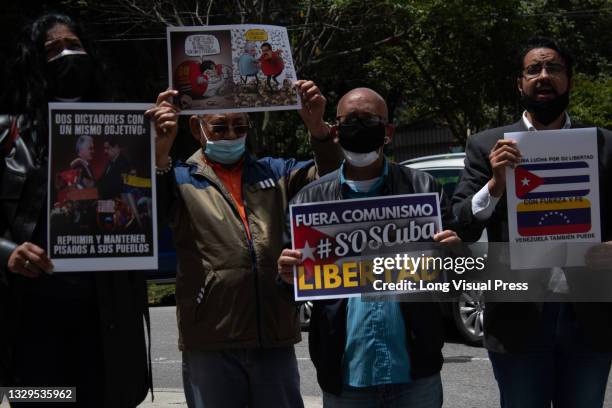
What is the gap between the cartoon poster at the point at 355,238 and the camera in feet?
12.1

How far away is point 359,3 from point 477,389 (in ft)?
42.1

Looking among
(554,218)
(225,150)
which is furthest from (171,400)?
(554,218)

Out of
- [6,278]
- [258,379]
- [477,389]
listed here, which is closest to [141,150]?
[6,278]

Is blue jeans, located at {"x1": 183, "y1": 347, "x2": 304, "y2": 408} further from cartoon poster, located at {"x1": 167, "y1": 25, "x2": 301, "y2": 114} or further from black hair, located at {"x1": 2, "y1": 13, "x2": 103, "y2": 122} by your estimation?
black hair, located at {"x1": 2, "y1": 13, "x2": 103, "y2": 122}

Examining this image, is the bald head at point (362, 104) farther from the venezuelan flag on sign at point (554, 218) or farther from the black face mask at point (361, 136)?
the venezuelan flag on sign at point (554, 218)

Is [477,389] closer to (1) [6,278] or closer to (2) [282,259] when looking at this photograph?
(2) [282,259]

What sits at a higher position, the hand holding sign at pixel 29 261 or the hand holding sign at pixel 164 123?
the hand holding sign at pixel 164 123

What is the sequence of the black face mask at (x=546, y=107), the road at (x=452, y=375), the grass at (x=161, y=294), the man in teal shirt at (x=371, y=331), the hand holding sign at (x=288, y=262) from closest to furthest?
1. the man in teal shirt at (x=371, y=331)
2. the hand holding sign at (x=288, y=262)
3. the black face mask at (x=546, y=107)
4. the road at (x=452, y=375)
5. the grass at (x=161, y=294)

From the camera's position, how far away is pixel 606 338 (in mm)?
3791

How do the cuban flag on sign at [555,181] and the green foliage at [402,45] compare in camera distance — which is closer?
the cuban flag on sign at [555,181]

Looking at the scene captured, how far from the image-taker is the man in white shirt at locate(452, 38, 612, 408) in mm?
3781

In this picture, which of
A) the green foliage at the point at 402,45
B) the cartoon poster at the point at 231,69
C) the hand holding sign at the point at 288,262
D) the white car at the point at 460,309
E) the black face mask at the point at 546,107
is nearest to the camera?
the hand holding sign at the point at 288,262

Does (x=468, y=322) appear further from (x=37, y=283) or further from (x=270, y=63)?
(x=37, y=283)

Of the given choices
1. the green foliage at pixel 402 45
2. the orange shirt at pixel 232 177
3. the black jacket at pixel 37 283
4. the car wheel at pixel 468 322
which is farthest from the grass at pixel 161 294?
the black jacket at pixel 37 283
